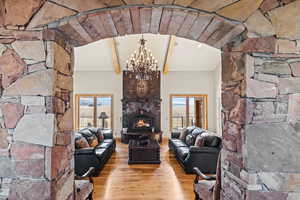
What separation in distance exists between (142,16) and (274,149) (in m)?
1.47

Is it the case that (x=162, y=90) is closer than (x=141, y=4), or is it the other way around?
(x=141, y=4)

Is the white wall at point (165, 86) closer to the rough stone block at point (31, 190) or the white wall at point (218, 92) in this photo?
the white wall at point (218, 92)

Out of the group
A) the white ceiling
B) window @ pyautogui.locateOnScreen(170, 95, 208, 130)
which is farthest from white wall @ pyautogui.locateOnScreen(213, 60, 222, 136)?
window @ pyautogui.locateOnScreen(170, 95, 208, 130)

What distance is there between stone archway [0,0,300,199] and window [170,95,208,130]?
739 centimetres

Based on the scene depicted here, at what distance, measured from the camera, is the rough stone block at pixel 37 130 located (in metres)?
1.32

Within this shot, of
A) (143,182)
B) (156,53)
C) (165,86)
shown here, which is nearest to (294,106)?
(143,182)

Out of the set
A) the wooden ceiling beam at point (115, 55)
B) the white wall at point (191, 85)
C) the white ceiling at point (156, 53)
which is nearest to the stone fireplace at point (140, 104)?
the wooden ceiling beam at point (115, 55)

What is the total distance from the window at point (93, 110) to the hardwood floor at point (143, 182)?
4272 millimetres

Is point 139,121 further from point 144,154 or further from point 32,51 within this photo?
point 32,51

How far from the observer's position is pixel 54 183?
1334mm

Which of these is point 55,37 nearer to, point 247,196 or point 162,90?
point 247,196

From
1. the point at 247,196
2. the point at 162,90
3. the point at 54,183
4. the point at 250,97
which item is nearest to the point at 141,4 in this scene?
the point at 250,97

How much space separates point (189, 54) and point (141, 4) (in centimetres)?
675

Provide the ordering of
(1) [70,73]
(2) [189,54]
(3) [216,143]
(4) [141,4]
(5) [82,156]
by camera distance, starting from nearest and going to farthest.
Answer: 1. (4) [141,4]
2. (1) [70,73]
3. (5) [82,156]
4. (3) [216,143]
5. (2) [189,54]
